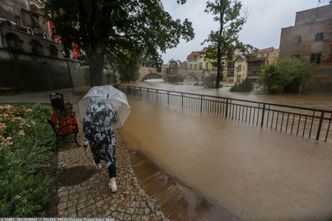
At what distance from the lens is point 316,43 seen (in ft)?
56.5

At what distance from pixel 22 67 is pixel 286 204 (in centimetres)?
1582

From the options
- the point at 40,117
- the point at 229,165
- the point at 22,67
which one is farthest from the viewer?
the point at 22,67

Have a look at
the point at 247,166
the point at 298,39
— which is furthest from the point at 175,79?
the point at 247,166

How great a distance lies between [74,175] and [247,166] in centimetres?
301

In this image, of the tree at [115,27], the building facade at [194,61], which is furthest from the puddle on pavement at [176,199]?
the building facade at [194,61]

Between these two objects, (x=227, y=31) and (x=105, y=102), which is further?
(x=227, y=31)

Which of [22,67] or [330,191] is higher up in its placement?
[22,67]

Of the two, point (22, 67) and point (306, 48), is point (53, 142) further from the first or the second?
point (306, 48)

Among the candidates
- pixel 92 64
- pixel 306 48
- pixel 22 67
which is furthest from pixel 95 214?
pixel 306 48

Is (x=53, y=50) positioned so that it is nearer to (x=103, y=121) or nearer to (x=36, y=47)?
(x=36, y=47)

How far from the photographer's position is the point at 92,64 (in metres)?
9.98

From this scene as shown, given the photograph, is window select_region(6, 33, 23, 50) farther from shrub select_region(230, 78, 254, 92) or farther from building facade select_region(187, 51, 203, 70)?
building facade select_region(187, 51, 203, 70)

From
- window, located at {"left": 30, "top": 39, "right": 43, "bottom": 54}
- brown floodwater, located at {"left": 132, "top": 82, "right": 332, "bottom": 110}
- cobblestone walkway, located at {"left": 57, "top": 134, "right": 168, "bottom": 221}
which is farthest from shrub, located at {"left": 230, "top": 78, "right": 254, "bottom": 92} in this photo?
window, located at {"left": 30, "top": 39, "right": 43, "bottom": 54}

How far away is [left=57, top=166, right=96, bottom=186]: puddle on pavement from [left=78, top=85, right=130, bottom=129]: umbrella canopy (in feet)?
3.26
